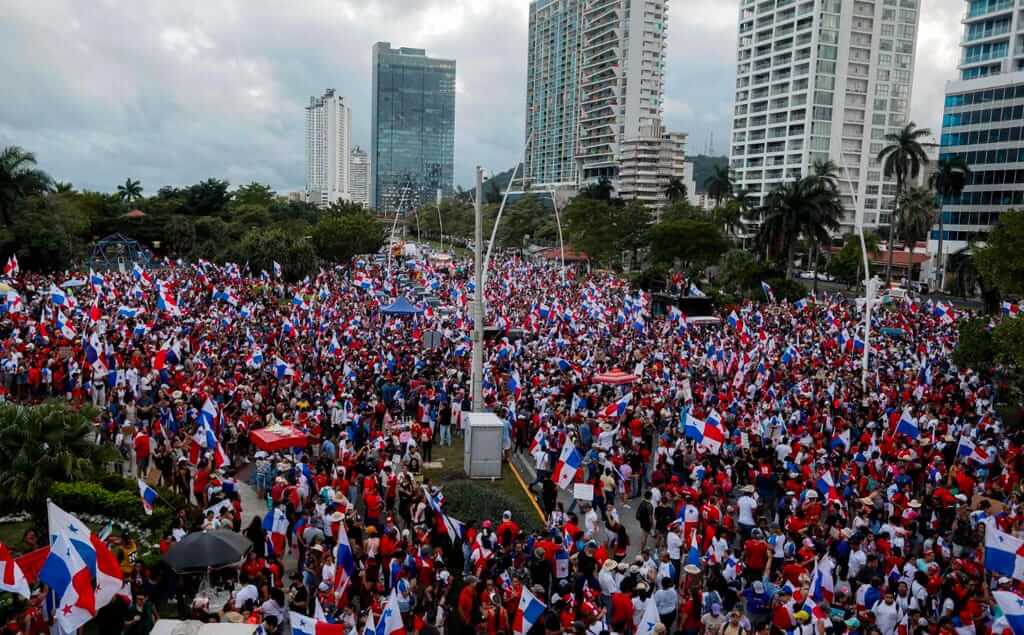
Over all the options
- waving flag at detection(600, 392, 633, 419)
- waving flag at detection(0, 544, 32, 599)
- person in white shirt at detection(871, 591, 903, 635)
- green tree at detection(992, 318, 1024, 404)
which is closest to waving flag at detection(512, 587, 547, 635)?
person in white shirt at detection(871, 591, 903, 635)

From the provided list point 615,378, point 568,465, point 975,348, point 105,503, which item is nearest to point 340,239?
point 615,378

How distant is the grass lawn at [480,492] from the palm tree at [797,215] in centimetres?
4513

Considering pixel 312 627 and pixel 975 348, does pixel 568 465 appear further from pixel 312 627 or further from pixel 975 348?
Answer: pixel 975 348

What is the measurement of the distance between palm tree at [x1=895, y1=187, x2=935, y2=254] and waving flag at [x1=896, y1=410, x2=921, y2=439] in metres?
52.9

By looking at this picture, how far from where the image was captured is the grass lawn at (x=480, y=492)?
14078 mm

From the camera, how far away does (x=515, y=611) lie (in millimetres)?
9391

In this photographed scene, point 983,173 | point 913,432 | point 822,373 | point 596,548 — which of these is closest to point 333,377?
point 596,548

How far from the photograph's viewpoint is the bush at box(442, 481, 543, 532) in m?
13.8

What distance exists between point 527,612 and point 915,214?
218 ft

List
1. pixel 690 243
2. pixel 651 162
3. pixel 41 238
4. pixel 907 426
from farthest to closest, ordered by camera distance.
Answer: pixel 651 162
pixel 690 243
pixel 41 238
pixel 907 426

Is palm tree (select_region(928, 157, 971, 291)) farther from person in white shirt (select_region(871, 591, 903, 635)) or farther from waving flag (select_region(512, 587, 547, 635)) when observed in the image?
waving flag (select_region(512, 587, 547, 635))

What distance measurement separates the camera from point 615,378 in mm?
22047

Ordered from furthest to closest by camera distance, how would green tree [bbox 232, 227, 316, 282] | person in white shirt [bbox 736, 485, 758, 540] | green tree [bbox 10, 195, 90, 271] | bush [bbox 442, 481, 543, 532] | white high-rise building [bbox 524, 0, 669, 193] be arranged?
white high-rise building [bbox 524, 0, 669, 193], green tree [bbox 232, 227, 316, 282], green tree [bbox 10, 195, 90, 271], bush [bbox 442, 481, 543, 532], person in white shirt [bbox 736, 485, 758, 540]

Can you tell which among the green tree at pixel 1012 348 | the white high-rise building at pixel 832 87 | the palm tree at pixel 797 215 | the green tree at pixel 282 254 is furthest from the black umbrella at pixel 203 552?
the white high-rise building at pixel 832 87
